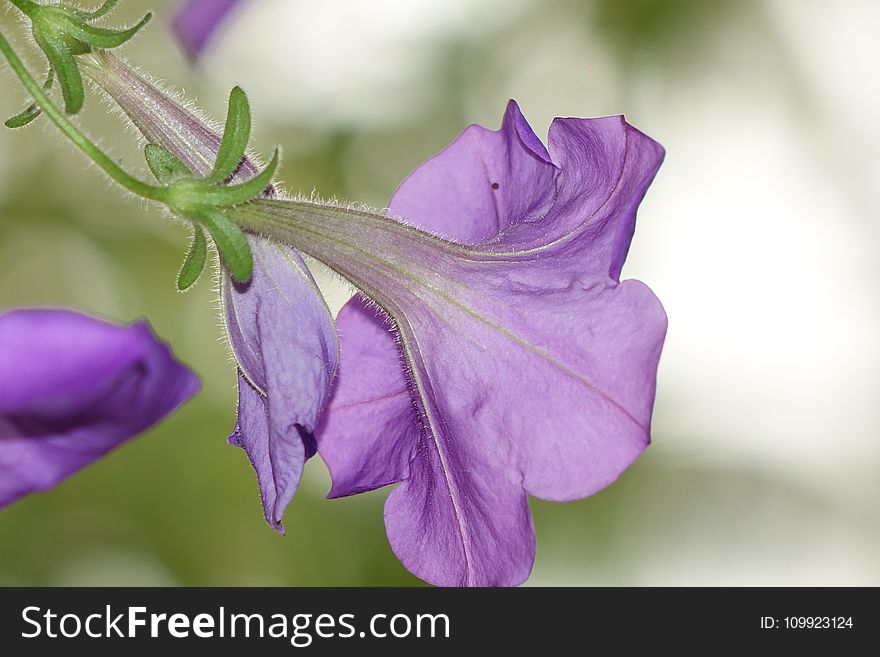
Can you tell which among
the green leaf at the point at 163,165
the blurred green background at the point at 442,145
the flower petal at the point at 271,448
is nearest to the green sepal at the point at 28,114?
the green leaf at the point at 163,165

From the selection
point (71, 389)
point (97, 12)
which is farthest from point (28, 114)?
point (71, 389)

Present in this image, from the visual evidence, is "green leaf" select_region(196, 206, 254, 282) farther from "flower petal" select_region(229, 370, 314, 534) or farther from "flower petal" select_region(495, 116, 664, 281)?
"flower petal" select_region(495, 116, 664, 281)

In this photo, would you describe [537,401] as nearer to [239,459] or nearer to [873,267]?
[239,459]

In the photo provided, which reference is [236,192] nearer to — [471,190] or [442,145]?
[471,190]

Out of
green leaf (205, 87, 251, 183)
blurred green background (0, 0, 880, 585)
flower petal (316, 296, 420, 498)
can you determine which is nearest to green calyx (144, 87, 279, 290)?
green leaf (205, 87, 251, 183)

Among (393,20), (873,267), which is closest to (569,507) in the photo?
(873,267)
